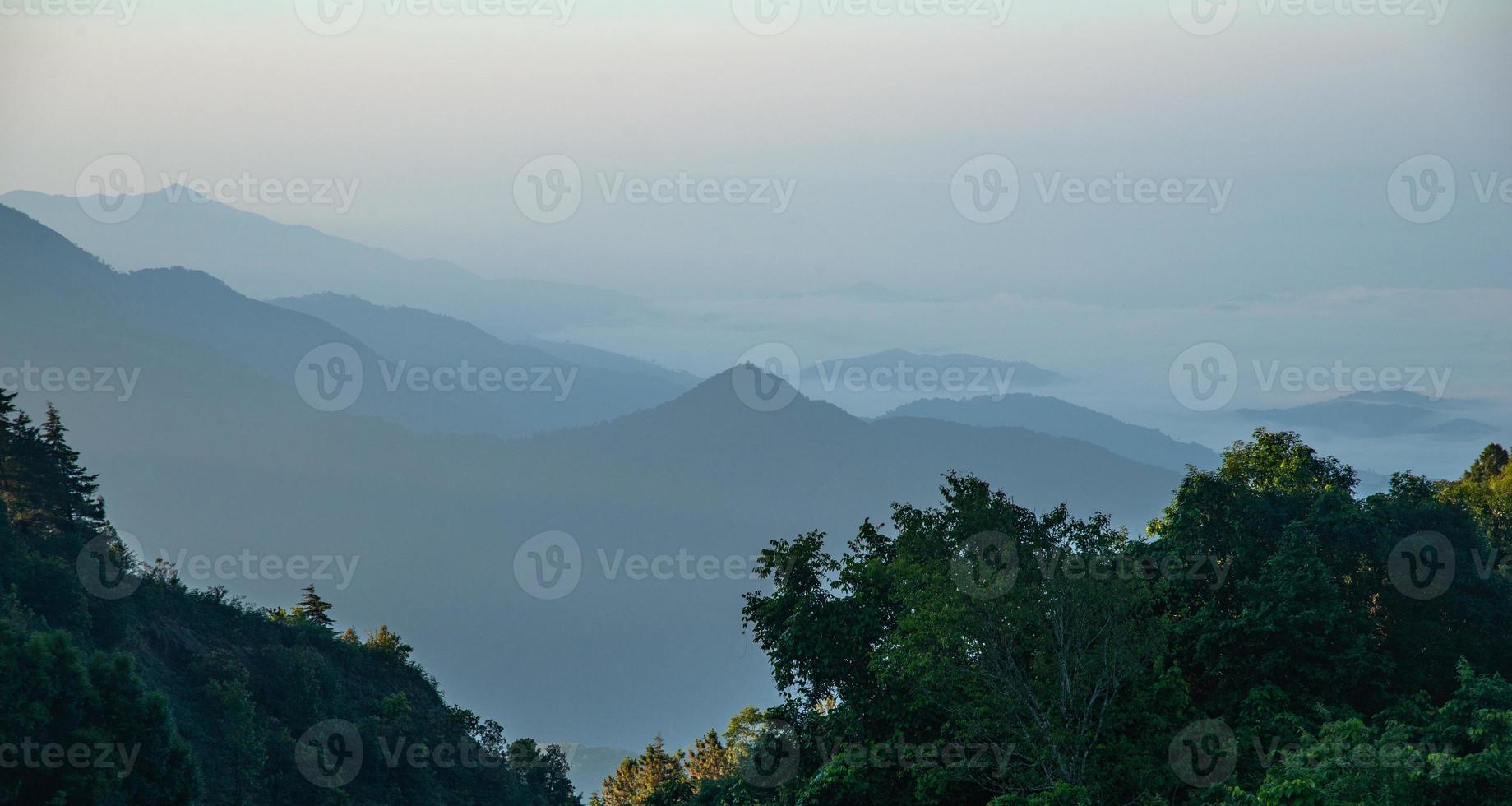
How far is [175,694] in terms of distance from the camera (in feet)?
148

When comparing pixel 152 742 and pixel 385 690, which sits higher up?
pixel 385 690

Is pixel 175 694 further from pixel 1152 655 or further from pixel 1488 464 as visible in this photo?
pixel 1488 464

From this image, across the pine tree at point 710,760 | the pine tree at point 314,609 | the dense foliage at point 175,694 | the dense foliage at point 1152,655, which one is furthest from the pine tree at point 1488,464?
the pine tree at point 314,609

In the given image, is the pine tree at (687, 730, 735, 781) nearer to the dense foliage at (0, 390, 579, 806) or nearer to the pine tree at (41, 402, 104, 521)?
the dense foliage at (0, 390, 579, 806)

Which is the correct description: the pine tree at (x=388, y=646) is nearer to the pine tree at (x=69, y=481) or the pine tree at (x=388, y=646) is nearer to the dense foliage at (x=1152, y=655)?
the pine tree at (x=69, y=481)

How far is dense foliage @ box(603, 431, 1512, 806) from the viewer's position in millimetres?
25484

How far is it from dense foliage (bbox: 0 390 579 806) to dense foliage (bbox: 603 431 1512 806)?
1422cm

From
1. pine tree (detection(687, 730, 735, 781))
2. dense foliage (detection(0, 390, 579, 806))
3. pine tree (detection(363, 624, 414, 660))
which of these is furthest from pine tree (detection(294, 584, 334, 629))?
pine tree (detection(687, 730, 735, 781))

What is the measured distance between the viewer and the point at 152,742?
1195 inches

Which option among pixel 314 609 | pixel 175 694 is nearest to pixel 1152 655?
pixel 175 694

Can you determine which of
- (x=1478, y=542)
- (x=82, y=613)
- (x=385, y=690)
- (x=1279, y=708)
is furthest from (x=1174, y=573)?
(x=385, y=690)

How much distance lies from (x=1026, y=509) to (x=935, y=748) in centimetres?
585

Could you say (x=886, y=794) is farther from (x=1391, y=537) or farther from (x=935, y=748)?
(x=1391, y=537)

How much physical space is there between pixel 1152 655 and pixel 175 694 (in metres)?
35.6
